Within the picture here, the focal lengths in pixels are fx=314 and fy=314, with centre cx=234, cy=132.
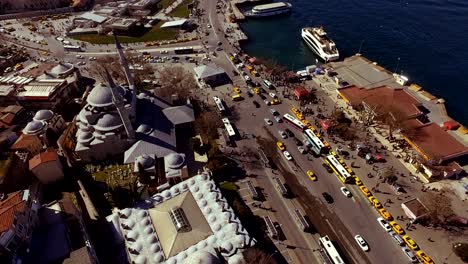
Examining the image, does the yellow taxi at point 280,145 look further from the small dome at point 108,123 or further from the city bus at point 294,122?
the small dome at point 108,123

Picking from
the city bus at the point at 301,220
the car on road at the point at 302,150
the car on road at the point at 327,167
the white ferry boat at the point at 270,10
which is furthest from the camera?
the white ferry boat at the point at 270,10

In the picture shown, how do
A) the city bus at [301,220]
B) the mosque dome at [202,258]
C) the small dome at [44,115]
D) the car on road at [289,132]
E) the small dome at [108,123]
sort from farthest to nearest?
1. the small dome at [44,115]
2. the car on road at [289,132]
3. the small dome at [108,123]
4. the city bus at [301,220]
5. the mosque dome at [202,258]

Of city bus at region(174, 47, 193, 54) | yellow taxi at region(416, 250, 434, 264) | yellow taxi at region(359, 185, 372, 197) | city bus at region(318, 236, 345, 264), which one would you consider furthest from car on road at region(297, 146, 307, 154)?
city bus at region(174, 47, 193, 54)

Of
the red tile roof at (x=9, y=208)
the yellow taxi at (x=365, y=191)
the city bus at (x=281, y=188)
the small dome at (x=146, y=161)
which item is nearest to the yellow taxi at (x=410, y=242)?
the yellow taxi at (x=365, y=191)

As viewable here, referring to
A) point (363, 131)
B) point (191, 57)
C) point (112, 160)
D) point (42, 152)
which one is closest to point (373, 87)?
point (363, 131)

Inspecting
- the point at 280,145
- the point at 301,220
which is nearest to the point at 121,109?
the point at 280,145

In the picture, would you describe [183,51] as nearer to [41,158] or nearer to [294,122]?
[294,122]

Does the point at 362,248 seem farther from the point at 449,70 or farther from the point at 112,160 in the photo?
the point at 449,70
